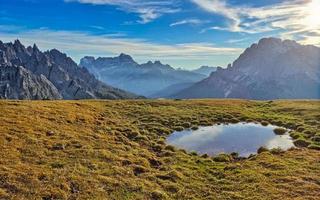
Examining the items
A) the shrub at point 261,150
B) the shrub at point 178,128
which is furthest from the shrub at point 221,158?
the shrub at point 178,128

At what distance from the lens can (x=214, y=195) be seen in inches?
1145

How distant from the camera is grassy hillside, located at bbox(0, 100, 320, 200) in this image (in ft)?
92.4

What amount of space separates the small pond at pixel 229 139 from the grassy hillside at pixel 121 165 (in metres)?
2.40

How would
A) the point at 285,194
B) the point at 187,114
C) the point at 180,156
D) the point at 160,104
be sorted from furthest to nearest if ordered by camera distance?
the point at 160,104, the point at 187,114, the point at 180,156, the point at 285,194

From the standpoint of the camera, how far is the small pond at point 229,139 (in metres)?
47.2

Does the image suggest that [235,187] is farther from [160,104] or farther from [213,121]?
[160,104]

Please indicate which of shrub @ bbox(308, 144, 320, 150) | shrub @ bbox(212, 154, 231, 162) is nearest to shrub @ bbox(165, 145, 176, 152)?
shrub @ bbox(212, 154, 231, 162)

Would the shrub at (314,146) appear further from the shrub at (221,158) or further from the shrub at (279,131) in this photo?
the shrub at (221,158)

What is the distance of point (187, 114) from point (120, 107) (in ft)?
49.3

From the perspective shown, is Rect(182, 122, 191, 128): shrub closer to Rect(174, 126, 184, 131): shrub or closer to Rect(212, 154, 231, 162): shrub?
Rect(174, 126, 184, 131): shrub

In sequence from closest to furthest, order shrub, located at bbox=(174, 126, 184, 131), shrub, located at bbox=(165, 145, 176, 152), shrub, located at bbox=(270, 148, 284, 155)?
shrub, located at bbox=(270, 148, 284, 155)
shrub, located at bbox=(165, 145, 176, 152)
shrub, located at bbox=(174, 126, 184, 131)

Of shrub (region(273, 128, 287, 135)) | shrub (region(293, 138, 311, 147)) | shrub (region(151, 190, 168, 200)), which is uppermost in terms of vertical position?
shrub (region(273, 128, 287, 135))

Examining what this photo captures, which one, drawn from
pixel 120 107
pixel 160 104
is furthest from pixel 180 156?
pixel 160 104

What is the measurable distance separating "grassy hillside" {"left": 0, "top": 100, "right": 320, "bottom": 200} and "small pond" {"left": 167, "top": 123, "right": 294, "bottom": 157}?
240 cm
